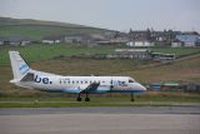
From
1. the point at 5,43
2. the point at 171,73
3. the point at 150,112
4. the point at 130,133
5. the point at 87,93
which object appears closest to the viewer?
the point at 130,133

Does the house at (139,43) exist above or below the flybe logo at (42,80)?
above

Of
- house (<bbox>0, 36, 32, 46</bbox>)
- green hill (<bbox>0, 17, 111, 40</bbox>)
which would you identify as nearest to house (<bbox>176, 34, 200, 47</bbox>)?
green hill (<bbox>0, 17, 111, 40</bbox>)

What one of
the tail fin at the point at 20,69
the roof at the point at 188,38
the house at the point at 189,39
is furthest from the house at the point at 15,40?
the tail fin at the point at 20,69

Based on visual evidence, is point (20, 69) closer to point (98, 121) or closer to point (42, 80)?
point (42, 80)

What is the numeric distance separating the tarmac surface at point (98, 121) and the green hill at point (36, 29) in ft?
297

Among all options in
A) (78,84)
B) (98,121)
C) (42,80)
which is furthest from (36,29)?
(98,121)

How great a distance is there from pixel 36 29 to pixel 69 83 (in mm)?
109685

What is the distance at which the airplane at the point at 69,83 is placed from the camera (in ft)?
151

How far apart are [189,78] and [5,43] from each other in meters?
51.9

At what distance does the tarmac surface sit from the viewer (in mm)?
22109

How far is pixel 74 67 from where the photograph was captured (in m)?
74.2

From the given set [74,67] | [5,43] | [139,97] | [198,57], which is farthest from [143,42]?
[139,97]

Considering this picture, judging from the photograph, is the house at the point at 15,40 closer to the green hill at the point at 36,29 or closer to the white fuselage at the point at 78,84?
the green hill at the point at 36,29

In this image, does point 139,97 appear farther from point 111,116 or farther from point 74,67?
point 74,67
